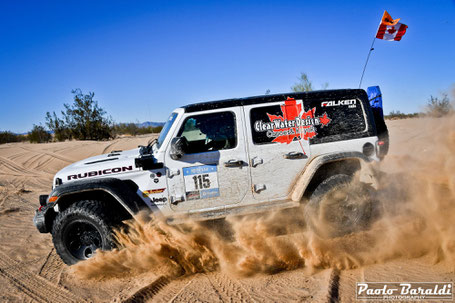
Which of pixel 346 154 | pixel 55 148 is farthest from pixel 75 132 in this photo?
pixel 346 154

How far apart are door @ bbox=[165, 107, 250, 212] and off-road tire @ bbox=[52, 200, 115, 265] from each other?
873mm

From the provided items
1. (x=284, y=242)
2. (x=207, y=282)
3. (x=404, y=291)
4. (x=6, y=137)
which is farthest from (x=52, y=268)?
(x=6, y=137)

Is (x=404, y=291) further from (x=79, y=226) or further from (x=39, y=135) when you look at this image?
(x=39, y=135)

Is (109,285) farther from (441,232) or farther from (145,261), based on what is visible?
(441,232)

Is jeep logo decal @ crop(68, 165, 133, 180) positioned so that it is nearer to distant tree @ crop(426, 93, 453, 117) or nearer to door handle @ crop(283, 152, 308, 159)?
door handle @ crop(283, 152, 308, 159)

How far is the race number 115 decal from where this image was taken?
3.81 m

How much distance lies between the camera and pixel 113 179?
375 cm

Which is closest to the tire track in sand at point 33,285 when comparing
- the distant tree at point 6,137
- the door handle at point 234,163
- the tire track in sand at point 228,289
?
the tire track in sand at point 228,289

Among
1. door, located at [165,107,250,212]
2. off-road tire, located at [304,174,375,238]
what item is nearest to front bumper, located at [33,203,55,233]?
door, located at [165,107,250,212]

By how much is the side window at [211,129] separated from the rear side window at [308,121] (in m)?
0.29

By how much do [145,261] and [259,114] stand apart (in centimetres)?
235

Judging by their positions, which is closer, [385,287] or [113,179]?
[385,287]

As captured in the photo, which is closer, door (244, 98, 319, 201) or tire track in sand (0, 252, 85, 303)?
tire track in sand (0, 252, 85, 303)

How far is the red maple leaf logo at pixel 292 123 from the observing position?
13.1 feet
